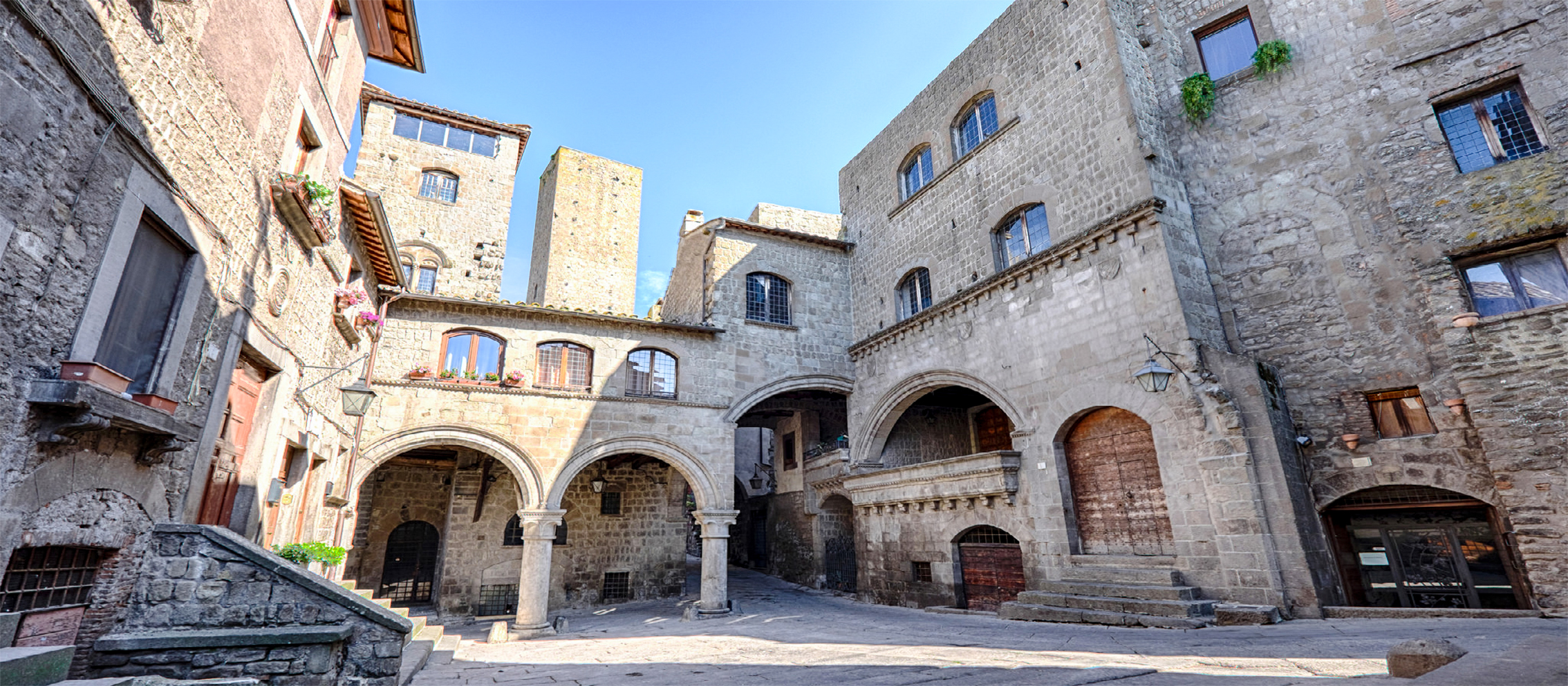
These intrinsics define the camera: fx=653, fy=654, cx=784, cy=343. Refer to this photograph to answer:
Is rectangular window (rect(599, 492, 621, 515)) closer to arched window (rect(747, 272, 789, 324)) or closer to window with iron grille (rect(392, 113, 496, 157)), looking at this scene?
arched window (rect(747, 272, 789, 324))

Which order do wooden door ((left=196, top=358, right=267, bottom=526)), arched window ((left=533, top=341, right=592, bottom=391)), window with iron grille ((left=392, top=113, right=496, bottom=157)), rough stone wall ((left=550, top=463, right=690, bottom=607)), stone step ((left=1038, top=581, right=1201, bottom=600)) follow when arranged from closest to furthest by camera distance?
wooden door ((left=196, top=358, right=267, bottom=526)) < stone step ((left=1038, top=581, right=1201, bottom=600)) < arched window ((left=533, top=341, right=592, bottom=391)) < rough stone wall ((left=550, top=463, right=690, bottom=607)) < window with iron grille ((left=392, top=113, right=496, bottom=157))

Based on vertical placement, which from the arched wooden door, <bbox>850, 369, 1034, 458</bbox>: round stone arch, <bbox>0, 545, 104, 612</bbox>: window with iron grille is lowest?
<bbox>0, 545, 104, 612</bbox>: window with iron grille

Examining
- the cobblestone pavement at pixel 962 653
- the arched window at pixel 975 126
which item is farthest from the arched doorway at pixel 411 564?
the arched window at pixel 975 126

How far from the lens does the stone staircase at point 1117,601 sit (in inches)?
343

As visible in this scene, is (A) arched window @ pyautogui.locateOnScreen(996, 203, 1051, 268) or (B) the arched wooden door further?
(A) arched window @ pyautogui.locateOnScreen(996, 203, 1051, 268)

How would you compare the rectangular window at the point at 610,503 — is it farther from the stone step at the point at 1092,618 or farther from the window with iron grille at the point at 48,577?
the window with iron grille at the point at 48,577

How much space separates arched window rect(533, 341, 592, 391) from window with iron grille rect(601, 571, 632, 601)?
19.2 ft

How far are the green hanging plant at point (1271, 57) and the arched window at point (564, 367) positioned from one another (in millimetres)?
13843

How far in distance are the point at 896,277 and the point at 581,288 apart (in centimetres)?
1164

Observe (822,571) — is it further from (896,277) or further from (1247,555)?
(1247,555)

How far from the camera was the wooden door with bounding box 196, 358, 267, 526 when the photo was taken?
663 cm

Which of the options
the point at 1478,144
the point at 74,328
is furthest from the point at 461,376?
the point at 1478,144

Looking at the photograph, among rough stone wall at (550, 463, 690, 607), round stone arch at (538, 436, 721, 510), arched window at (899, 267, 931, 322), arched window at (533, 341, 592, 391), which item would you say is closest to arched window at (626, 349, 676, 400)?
arched window at (533, 341, 592, 391)

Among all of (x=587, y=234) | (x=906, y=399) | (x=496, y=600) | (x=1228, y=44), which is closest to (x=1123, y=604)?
(x=906, y=399)
